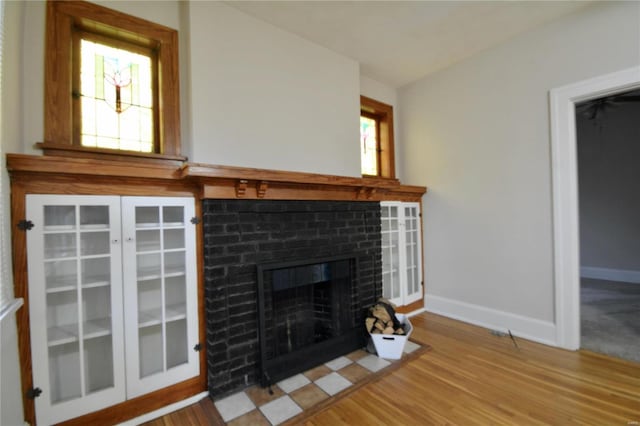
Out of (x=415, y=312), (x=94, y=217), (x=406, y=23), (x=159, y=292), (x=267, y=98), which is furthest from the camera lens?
(x=415, y=312)

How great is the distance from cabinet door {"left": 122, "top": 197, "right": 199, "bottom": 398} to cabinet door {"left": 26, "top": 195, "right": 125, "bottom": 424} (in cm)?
7

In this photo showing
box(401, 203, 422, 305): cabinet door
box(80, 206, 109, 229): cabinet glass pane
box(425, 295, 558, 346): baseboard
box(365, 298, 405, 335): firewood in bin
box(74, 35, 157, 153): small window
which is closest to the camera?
box(80, 206, 109, 229): cabinet glass pane

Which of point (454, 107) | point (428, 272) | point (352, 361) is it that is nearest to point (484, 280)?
point (428, 272)

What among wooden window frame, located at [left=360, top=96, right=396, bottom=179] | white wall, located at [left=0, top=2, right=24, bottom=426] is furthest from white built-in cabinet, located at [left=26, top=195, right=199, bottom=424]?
wooden window frame, located at [left=360, top=96, right=396, bottom=179]

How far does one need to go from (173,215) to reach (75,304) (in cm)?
75

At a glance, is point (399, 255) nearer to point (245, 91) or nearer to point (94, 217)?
point (245, 91)

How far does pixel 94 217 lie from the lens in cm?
171

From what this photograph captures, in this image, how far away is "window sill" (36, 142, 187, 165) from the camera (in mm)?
1632

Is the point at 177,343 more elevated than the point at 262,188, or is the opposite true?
the point at 262,188

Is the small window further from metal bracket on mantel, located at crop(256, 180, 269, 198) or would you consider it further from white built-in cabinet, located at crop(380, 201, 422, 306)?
white built-in cabinet, located at crop(380, 201, 422, 306)

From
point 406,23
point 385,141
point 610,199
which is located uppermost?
point 406,23

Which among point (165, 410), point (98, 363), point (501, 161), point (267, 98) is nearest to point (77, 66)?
point (267, 98)

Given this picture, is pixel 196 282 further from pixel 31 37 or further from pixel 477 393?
pixel 477 393

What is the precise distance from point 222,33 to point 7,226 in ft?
6.02
